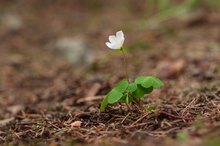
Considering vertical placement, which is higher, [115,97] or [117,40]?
[117,40]

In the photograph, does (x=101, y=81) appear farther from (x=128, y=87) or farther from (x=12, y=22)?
(x=12, y=22)

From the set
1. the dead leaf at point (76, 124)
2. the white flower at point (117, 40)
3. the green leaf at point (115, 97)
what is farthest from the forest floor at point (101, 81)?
the white flower at point (117, 40)

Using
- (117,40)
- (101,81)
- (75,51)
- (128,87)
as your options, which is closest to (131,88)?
(128,87)

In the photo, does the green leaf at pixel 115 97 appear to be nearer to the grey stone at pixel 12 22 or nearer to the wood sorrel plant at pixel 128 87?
the wood sorrel plant at pixel 128 87

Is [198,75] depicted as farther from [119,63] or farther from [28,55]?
[28,55]

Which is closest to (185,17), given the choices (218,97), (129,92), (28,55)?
(28,55)

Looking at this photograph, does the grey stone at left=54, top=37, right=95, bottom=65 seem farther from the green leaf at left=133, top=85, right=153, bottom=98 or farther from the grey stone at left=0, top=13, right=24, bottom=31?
the green leaf at left=133, top=85, right=153, bottom=98

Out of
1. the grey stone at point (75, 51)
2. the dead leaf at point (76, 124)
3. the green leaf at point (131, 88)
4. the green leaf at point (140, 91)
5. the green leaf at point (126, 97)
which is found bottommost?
the dead leaf at point (76, 124)

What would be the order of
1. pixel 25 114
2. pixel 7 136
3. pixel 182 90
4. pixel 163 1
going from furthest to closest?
1. pixel 163 1
2. pixel 182 90
3. pixel 25 114
4. pixel 7 136
